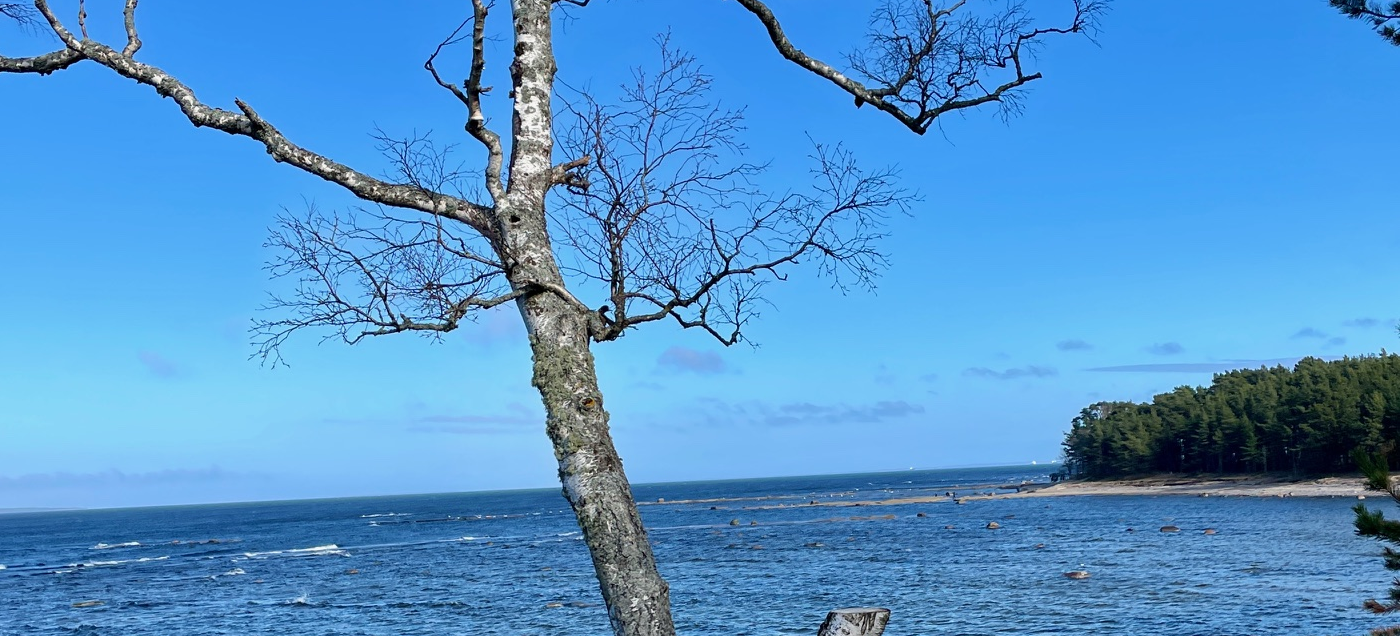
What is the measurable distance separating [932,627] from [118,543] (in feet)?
349

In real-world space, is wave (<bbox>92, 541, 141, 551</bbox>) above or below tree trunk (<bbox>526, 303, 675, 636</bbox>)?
below

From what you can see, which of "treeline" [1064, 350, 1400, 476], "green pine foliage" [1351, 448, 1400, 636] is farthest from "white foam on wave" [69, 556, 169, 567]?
"treeline" [1064, 350, 1400, 476]

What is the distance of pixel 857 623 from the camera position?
450cm

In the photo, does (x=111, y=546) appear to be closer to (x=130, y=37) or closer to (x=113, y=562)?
(x=113, y=562)

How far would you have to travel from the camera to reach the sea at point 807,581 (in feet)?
110

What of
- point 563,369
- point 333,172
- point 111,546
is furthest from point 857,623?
point 111,546

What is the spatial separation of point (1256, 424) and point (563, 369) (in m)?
123

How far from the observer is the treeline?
321ft

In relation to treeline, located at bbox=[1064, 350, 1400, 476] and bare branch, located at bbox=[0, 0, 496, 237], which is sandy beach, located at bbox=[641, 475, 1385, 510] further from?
bare branch, located at bbox=[0, 0, 496, 237]

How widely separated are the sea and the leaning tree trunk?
2817 centimetres

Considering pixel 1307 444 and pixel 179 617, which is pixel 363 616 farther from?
pixel 1307 444

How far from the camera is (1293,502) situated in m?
84.1

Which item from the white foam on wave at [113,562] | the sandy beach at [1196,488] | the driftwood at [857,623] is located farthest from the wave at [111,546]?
the driftwood at [857,623]

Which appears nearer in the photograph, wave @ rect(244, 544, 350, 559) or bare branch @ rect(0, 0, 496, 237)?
bare branch @ rect(0, 0, 496, 237)
